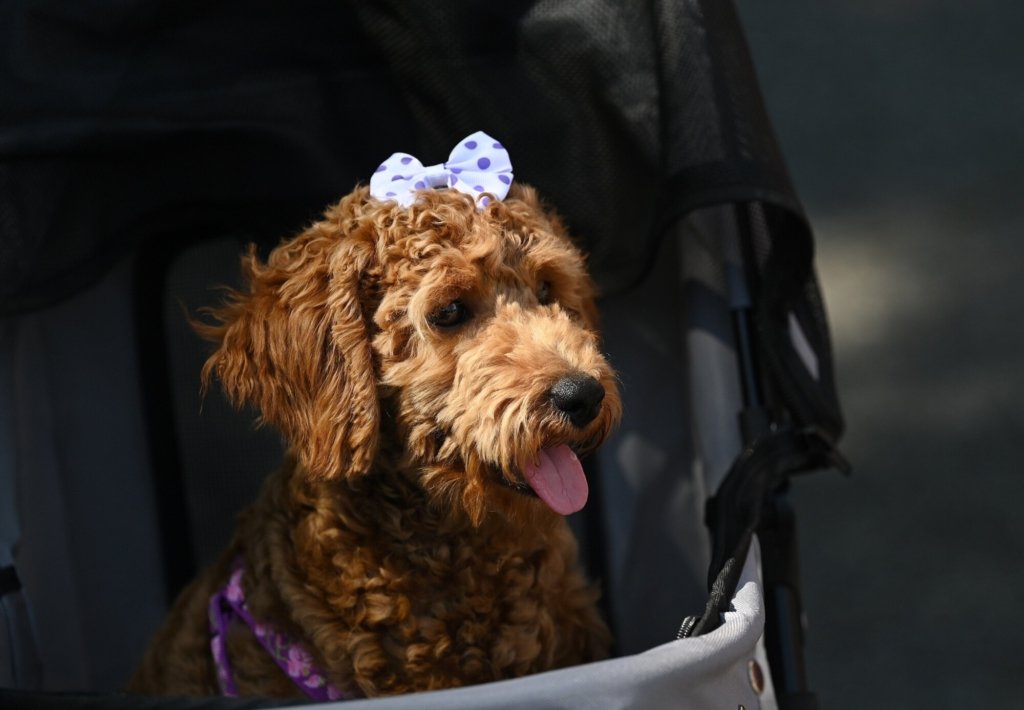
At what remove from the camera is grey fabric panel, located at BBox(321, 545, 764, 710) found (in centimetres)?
162

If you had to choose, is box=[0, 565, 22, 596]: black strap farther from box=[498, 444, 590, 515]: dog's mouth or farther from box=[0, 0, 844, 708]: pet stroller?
box=[498, 444, 590, 515]: dog's mouth

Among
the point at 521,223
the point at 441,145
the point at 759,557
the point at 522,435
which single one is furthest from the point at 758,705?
the point at 441,145

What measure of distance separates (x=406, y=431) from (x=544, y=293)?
1.18 feet

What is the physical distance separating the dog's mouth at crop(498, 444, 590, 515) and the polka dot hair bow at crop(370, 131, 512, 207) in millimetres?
468

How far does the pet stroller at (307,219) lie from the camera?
242cm

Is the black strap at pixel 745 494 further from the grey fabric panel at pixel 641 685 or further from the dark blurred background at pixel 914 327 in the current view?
the dark blurred background at pixel 914 327

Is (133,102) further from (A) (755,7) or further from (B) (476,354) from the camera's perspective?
(A) (755,7)

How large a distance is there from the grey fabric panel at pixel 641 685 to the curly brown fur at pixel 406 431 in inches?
16.2

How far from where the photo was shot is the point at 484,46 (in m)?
2.59

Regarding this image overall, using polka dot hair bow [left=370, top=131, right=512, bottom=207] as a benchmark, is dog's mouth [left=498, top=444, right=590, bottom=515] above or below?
below

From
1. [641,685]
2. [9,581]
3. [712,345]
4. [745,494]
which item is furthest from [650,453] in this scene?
[9,581]

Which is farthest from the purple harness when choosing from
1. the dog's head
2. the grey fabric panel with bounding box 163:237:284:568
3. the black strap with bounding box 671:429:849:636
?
the black strap with bounding box 671:429:849:636

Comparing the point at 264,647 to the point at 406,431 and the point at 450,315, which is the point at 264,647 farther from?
the point at 450,315

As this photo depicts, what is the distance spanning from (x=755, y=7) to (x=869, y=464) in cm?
235
